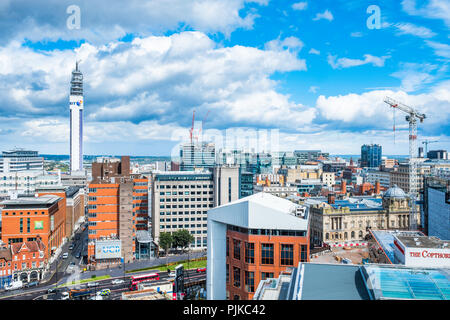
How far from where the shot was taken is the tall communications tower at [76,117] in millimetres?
95562

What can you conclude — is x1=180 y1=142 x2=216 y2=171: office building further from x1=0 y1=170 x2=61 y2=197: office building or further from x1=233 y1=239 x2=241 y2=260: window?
x1=233 y1=239 x2=241 y2=260: window

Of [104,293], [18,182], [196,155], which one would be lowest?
[104,293]

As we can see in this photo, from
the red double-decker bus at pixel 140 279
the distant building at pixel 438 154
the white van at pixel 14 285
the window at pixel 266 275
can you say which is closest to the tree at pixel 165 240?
the red double-decker bus at pixel 140 279

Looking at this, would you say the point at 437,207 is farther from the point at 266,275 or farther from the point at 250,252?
the point at 250,252

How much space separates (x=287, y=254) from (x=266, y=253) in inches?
36.3

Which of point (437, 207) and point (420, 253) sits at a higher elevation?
point (437, 207)

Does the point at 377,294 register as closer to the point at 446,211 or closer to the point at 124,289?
the point at 124,289

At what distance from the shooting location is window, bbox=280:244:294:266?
659 inches

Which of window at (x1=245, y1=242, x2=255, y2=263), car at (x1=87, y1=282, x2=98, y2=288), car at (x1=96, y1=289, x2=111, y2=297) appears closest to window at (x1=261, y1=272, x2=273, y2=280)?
window at (x1=245, y1=242, x2=255, y2=263)

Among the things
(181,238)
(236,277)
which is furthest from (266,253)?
(181,238)

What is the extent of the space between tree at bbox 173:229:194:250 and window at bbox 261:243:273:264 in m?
21.5

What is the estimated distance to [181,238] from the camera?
37.3m

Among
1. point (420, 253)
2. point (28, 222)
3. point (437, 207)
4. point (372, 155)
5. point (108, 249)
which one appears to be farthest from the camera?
point (372, 155)

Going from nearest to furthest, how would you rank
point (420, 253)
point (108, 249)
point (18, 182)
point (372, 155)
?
point (420, 253), point (108, 249), point (18, 182), point (372, 155)
